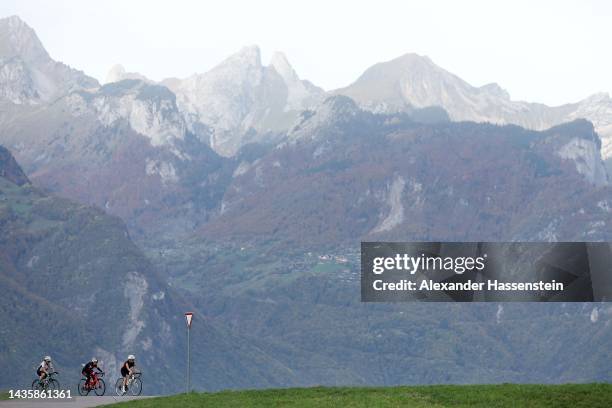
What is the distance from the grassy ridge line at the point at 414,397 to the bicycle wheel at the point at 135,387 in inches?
288

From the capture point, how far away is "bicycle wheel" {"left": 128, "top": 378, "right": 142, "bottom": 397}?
103363mm

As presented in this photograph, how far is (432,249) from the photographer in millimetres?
104938

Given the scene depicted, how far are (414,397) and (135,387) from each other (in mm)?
25913

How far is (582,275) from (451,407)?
23524 mm

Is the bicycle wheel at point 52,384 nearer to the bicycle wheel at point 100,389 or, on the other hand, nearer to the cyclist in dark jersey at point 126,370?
the bicycle wheel at point 100,389

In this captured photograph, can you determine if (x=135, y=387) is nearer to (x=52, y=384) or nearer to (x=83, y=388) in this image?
(x=83, y=388)

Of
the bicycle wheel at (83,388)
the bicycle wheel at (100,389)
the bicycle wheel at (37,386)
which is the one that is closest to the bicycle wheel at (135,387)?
the bicycle wheel at (100,389)

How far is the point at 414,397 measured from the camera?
298 ft

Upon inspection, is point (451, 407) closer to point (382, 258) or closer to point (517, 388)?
point (517, 388)

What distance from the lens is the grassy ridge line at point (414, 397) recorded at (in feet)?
289

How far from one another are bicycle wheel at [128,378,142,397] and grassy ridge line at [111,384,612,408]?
732 cm

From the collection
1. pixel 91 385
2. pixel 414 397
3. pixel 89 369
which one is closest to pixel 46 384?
pixel 89 369

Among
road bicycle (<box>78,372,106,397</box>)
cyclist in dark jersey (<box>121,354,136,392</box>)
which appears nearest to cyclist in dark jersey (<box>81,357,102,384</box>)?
road bicycle (<box>78,372,106,397</box>)

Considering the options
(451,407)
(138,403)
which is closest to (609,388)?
(451,407)
